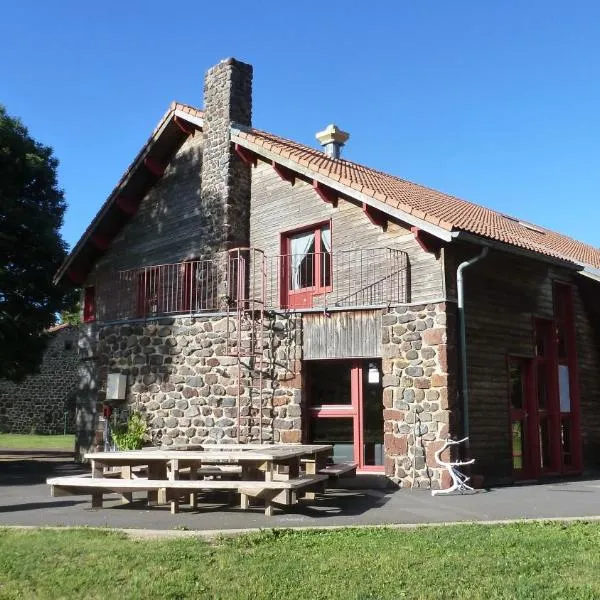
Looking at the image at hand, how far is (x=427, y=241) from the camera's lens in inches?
481

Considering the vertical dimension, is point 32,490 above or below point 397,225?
below

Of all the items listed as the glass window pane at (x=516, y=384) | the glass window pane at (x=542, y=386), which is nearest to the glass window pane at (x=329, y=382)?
the glass window pane at (x=516, y=384)

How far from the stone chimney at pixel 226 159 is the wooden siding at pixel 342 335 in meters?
3.17

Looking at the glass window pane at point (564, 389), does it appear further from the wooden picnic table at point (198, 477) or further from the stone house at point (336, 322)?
the wooden picnic table at point (198, 477)

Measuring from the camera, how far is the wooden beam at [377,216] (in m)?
13.0

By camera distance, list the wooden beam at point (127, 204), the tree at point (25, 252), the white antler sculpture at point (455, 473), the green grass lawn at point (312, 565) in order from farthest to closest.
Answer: the tree at point (25, 252) < the wooden beam at point (127, 204) < the white antler sculpture at point (455, 473) < the green grass lawn at point (312, 565)

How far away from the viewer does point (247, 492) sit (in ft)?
27.7

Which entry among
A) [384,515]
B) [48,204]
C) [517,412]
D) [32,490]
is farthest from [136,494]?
[48,204]

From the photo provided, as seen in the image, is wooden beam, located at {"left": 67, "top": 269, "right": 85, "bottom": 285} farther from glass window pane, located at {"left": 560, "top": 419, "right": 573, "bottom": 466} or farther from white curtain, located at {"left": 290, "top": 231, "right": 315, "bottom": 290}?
glass window pane, located at {"left": 560, "top": 419, "right": 573, "bottom": 466}

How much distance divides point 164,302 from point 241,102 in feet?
16.2

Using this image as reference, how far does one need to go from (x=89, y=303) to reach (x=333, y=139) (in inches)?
312

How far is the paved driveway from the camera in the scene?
8.12 m

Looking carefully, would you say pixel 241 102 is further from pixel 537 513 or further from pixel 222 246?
pixel 537 513

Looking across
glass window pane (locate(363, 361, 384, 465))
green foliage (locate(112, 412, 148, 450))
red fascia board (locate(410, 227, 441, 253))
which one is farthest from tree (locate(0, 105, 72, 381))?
red fascia board (locate(410, 227, 441, 253))
